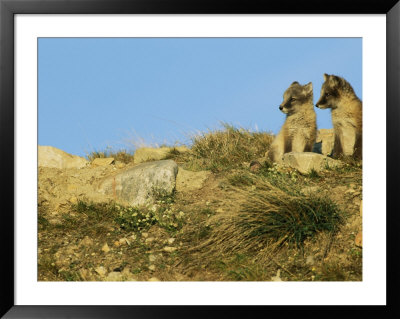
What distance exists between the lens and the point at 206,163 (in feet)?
27.8

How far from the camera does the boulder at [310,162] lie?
7.39 metres

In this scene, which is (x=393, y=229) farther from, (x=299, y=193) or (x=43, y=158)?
(x=43, y=158)

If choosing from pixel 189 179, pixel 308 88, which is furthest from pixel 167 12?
pixel 308 88

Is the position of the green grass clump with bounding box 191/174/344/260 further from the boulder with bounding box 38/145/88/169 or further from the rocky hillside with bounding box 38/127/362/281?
the boulder with bounding box 38/145/88/169

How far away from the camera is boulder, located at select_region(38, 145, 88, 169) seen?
8.53m

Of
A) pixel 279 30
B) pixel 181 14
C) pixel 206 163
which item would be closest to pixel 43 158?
pixel 206 163

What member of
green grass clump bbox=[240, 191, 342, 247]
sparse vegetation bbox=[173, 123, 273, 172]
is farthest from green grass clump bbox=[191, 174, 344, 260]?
sparse vegetation bbox=[173, 123, 273, 172]

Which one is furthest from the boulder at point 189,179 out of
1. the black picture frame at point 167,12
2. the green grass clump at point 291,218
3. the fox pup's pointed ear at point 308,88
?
the black picture frame at point 167,12

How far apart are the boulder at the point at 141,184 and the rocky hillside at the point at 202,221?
0.05 feet

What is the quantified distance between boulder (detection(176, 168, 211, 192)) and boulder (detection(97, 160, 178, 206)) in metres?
0.20

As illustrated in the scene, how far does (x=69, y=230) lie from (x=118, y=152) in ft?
10.5

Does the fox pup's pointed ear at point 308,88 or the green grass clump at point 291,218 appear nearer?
the green grass clump at point 291,218

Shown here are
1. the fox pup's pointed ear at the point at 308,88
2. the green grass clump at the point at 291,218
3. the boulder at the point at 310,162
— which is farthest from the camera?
the fox pup's pointed ear at the point at 308,88

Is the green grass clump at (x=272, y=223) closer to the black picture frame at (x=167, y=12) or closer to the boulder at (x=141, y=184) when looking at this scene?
the black picture frame at (x=167, y=12)
